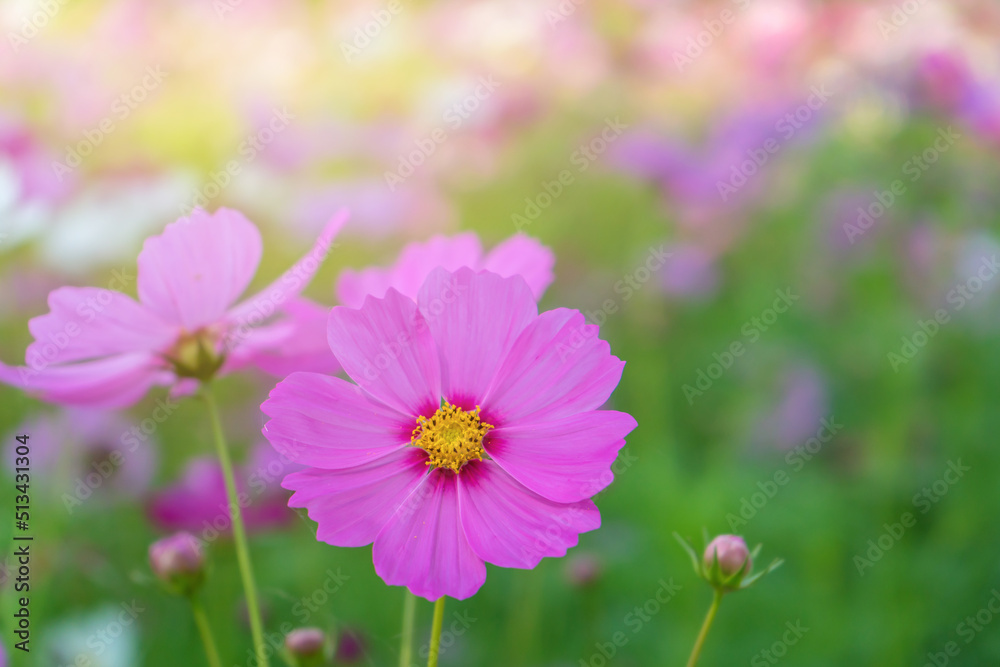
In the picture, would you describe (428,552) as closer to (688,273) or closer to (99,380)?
(99,380)

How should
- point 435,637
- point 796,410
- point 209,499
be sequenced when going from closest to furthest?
point 435,637 → point 209,499 → point 796,410

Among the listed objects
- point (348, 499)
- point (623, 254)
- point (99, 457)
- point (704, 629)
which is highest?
point (623, 254)

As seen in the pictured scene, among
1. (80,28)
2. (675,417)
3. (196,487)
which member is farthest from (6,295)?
(80,28)

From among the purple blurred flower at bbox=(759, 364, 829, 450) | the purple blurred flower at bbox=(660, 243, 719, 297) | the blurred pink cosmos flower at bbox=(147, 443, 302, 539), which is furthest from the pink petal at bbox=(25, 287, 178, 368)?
the purple blurred flower at bbox=(660, 243, 719, 297)

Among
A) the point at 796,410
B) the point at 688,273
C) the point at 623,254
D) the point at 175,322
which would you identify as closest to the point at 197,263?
the point at 175,322

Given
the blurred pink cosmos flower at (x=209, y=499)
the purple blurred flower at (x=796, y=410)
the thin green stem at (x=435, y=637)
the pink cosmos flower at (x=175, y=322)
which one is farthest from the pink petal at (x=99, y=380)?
the purple blurred flower at (x=796, y=410)

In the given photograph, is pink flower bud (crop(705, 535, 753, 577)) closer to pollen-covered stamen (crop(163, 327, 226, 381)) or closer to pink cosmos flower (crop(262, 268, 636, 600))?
pink cosmos flower (crop(262, 268, 636, 600))

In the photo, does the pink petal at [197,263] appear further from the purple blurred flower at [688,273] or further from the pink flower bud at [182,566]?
the purple blurred flower at [688,273]
